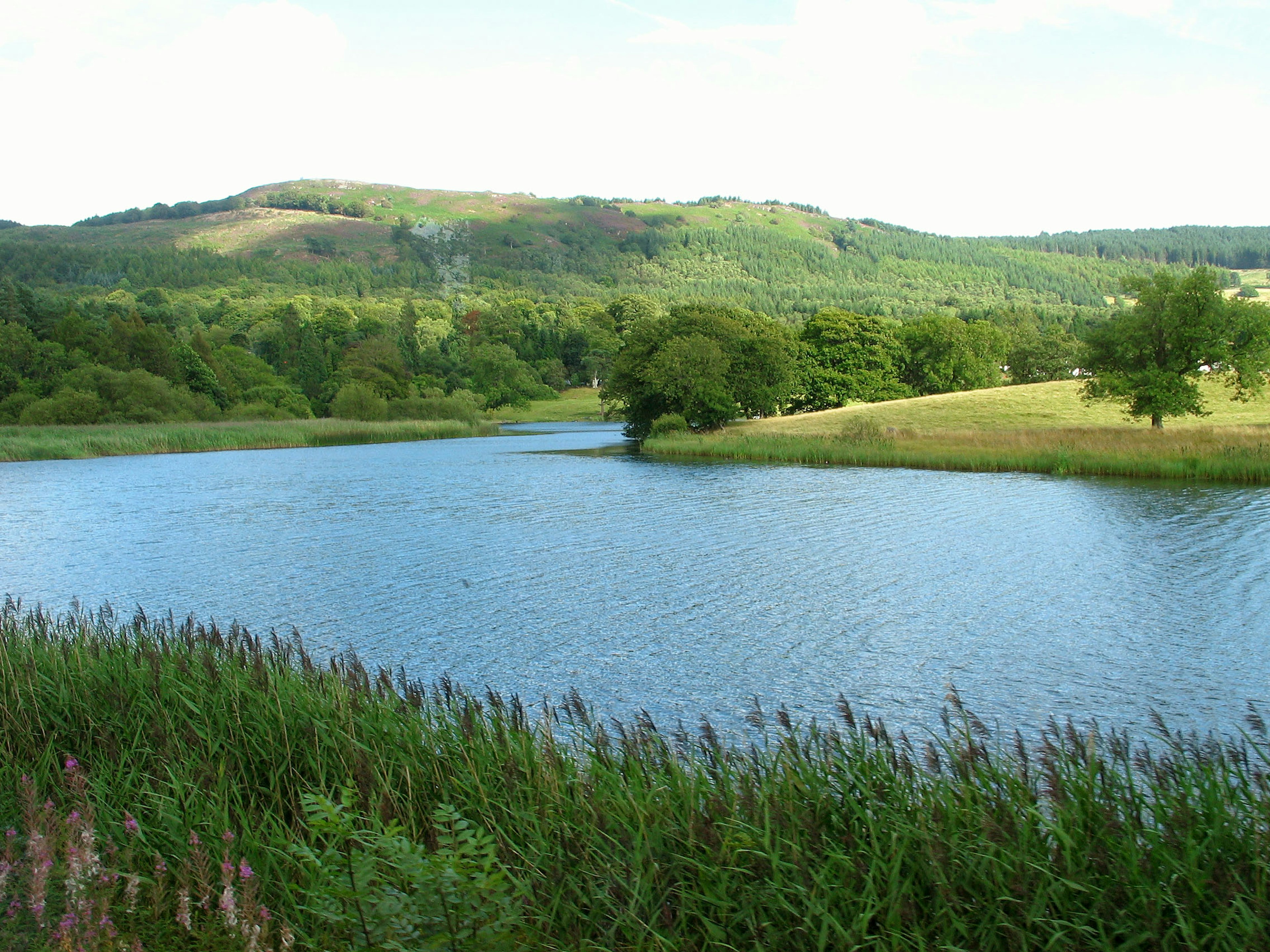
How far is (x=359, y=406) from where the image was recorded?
75.7 m

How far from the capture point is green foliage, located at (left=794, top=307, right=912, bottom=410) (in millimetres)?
71438

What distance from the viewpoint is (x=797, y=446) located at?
38.8 m

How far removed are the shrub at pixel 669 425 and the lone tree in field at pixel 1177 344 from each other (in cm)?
2224

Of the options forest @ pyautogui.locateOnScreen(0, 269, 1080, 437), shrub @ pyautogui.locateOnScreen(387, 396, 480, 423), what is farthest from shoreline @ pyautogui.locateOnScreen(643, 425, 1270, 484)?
shrub @ pyautogui.locateOnScreen(387, 396, 480, 423)

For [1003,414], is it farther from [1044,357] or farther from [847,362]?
[1044,357]

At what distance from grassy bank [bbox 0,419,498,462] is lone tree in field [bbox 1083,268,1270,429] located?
1803 inches

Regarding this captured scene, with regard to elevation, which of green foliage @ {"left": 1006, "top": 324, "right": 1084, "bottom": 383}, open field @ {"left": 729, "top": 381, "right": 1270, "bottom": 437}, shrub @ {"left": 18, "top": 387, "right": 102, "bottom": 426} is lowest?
open field @ {"left": 729, "top": 381, "right": 1270, "bottom": 437}

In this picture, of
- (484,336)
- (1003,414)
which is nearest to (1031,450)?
(1003,414)

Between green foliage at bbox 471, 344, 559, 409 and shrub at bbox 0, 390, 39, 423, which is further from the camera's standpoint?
green foliage at bbox 471, 344, 559, 409

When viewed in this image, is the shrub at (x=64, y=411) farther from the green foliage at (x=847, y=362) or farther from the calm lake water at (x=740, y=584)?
the green foliage at (x=847, y=362)

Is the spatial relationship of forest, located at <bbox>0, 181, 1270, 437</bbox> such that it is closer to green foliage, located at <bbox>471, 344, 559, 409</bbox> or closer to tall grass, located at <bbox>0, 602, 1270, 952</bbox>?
green foliage, located at <bbox>471, 344, 559, 409</bbox>

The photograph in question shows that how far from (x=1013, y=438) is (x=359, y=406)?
55599mm

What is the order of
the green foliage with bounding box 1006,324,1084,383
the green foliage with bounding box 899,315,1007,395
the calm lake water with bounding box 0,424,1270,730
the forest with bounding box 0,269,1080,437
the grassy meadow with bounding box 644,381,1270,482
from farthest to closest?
the green foliage with bounding box 1006,324,1084,383 → the green foliage with bounding box 899,315,1007,395 → the forest with bounding box 0,269,1080,437 → the grassy meadow with bounding box 644,381,1270,482 → the calm lake water with bounding box 0,424,1270,730

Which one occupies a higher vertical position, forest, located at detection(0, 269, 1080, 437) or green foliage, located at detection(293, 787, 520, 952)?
forest, located at detection(0, 269, 1080, 437)
